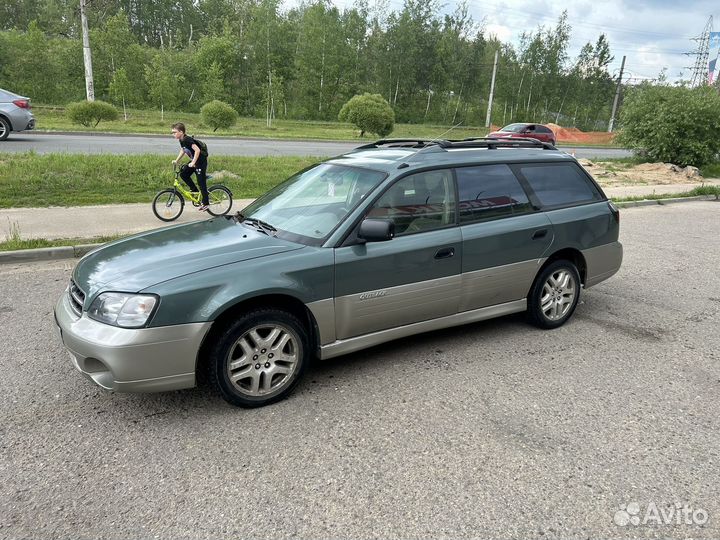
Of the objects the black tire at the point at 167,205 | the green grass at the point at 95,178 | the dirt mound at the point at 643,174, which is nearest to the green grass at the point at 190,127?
the dirt mound at the point at 643,174

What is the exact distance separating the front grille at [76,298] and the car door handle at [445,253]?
8.32 ft

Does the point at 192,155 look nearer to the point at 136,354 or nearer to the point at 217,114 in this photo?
the point at 136,354

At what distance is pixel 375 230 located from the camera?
3.67 meters

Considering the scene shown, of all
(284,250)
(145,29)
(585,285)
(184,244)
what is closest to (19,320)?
(184,244)

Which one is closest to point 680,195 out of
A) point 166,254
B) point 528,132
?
point 528,132

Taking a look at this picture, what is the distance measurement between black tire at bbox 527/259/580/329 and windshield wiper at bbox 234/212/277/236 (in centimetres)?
247

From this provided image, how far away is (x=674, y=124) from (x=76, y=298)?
72.4ft

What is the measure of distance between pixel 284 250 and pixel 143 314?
1014mm

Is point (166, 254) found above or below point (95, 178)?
above

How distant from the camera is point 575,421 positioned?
3.46 metres

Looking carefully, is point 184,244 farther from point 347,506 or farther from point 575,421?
point 575,421

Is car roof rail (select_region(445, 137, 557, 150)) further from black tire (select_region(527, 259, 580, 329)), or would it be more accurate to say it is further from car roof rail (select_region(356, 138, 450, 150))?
black tire (select_region(527, 259, 580, 329))

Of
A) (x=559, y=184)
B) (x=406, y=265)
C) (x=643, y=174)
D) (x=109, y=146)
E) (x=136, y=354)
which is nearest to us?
(x=136, y=354)

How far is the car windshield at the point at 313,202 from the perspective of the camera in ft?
13.0
